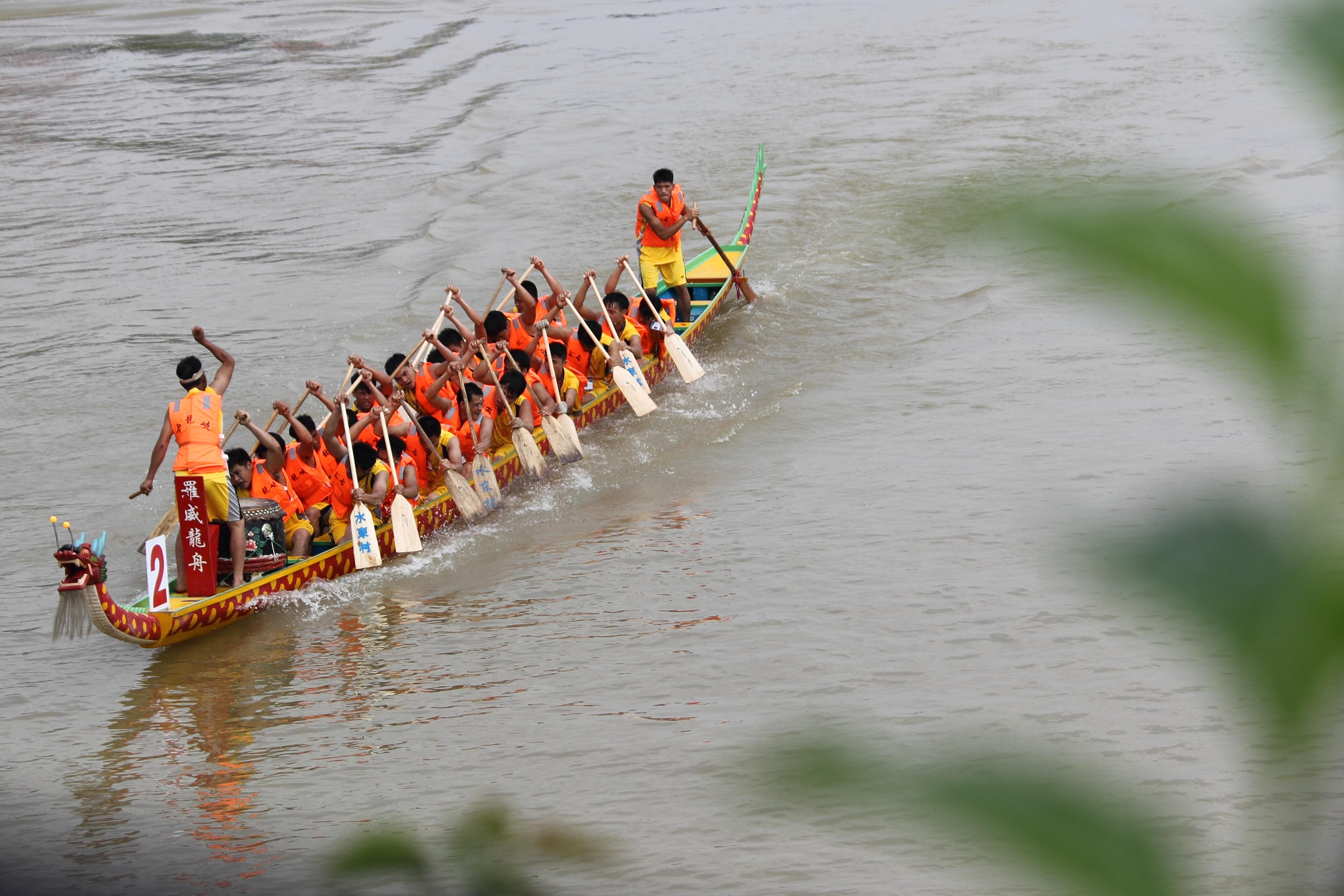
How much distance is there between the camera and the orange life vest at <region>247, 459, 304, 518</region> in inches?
406

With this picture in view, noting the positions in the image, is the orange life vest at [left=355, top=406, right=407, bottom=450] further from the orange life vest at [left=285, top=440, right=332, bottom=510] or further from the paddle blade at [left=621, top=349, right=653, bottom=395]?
the paddle blade at [left=621, top=349, right=653, bottom=395]

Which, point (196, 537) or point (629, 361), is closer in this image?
point (196, 537)

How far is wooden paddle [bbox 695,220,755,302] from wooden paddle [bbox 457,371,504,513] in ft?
14.0

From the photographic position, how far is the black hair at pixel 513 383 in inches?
471

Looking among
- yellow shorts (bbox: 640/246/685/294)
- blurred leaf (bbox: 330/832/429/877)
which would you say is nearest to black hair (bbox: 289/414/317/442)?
yellow shorts (bbox: 640/246/685/294)

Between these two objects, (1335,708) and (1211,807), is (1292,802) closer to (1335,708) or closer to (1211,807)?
(1335,708)

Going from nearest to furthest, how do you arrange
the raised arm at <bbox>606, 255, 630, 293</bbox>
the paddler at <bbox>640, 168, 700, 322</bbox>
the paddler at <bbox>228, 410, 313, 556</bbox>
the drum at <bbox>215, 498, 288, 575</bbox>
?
the drum at <bbox>215, 498, 288, 575</bbox>, the paddler at <bbox>228, 410, 313, 556</bbox>, the raised arm at <bbox>606, 255, 630, 293</bbox>, the paddler at <bbox>640, 168, 700, 322</bbox>

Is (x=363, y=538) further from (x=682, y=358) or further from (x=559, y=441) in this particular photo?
(x=682, y=358)

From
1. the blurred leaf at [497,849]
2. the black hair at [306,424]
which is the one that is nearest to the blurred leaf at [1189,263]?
the blurred leaf at [497,849]

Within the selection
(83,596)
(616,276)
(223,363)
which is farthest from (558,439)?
(83,596)

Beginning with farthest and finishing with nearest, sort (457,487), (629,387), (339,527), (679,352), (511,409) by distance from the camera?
1. (679,352)
2. (629,387)
3. (511,409)
4. (457,487)
5. (339,527)

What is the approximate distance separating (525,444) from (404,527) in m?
1.55

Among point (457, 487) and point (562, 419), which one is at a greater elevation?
point (562, 419)

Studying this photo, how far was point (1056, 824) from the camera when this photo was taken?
1399mm
